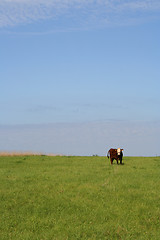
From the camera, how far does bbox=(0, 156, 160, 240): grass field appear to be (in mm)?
13039

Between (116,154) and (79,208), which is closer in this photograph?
(79,208)

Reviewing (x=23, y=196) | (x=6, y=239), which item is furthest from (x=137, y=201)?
(x=6, y=239)

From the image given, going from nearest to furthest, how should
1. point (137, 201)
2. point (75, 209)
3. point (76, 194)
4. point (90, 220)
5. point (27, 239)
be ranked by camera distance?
point (27, 239)
point (90, 220)
point (75, 209)
point (137, 201)
point (76, 194)

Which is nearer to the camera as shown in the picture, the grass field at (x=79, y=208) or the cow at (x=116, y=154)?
the grass field at (x=79, y=208)

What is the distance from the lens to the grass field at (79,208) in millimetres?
13039

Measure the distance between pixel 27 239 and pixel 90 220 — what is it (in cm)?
297

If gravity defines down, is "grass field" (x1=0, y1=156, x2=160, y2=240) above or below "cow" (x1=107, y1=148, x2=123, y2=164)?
→ below

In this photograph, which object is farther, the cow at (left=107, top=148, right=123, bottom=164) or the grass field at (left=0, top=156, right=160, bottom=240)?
the cow at (left=107, top=148, right=123, bottom=164)

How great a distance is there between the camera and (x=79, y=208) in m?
15.8

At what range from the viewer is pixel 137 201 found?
55.9ft

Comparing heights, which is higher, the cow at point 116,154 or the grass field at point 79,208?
the cow at point 116,154

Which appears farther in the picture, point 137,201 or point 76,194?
point 76,194

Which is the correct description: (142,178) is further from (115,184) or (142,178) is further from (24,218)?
(24,218)

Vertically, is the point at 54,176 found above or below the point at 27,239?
above
